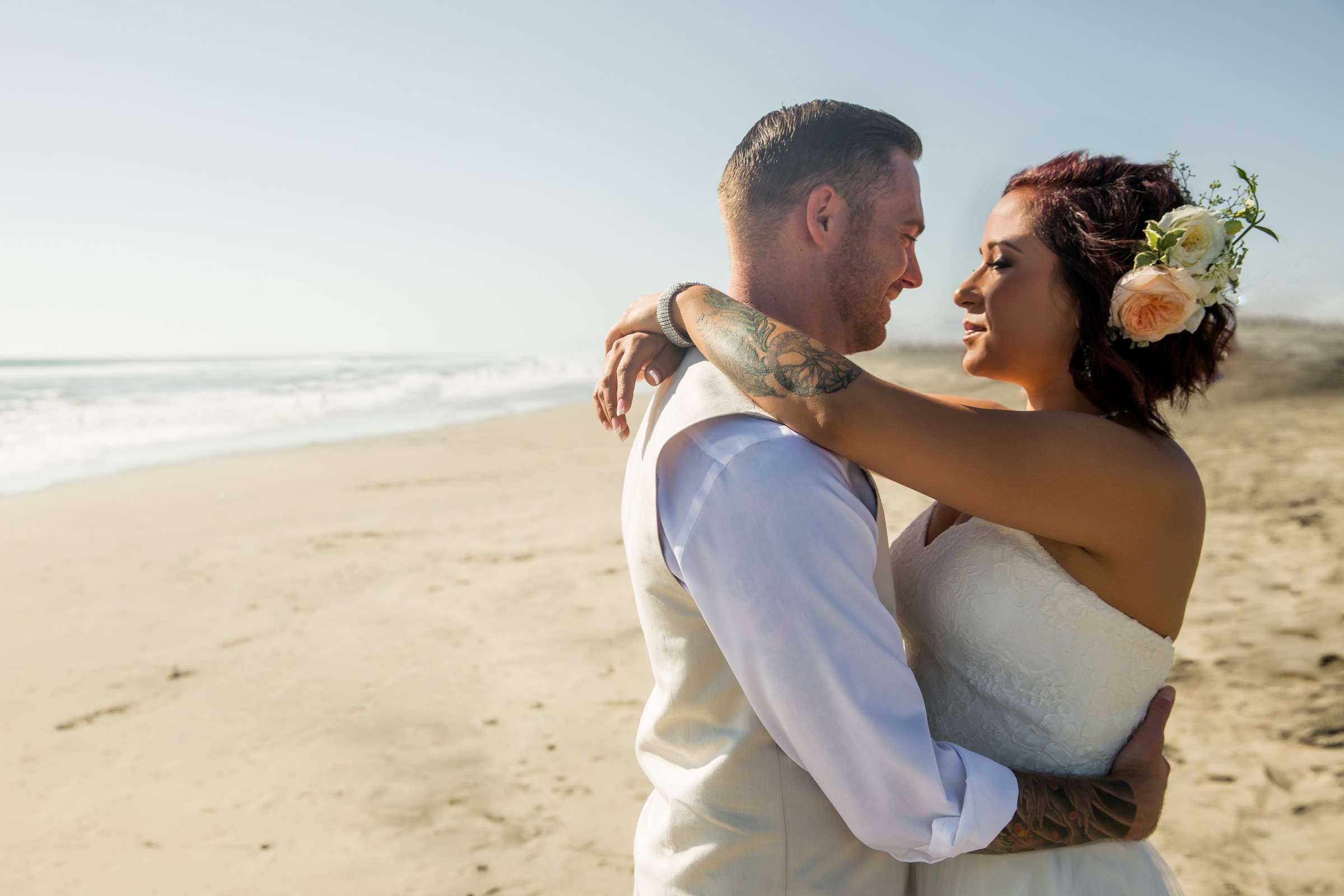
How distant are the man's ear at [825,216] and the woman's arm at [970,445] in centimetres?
23

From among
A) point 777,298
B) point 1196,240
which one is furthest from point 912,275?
point 1196,240

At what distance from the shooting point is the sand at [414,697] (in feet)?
12.9

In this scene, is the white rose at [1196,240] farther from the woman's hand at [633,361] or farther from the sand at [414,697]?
the sand at [414,697]

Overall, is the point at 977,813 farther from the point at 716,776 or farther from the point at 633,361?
the point at 633,361

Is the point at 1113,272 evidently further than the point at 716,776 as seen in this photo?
Yes

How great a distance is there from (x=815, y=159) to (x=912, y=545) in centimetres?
106

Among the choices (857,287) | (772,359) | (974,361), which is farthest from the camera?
(974,361)

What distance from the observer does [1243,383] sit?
15.2 metres

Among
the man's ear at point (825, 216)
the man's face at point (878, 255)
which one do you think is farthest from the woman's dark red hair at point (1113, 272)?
the man's ear at point (825, 216)

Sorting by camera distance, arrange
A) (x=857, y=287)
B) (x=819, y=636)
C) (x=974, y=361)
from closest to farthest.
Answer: (x=819, y=636)
(x=857, y=287)
(x=974, y=361)

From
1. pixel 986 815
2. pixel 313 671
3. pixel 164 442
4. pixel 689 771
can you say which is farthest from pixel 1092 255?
pixel 164 442

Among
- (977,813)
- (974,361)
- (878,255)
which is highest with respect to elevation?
(878,255)

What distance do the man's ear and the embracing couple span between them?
0.4 inches

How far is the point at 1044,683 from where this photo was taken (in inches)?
80.1
